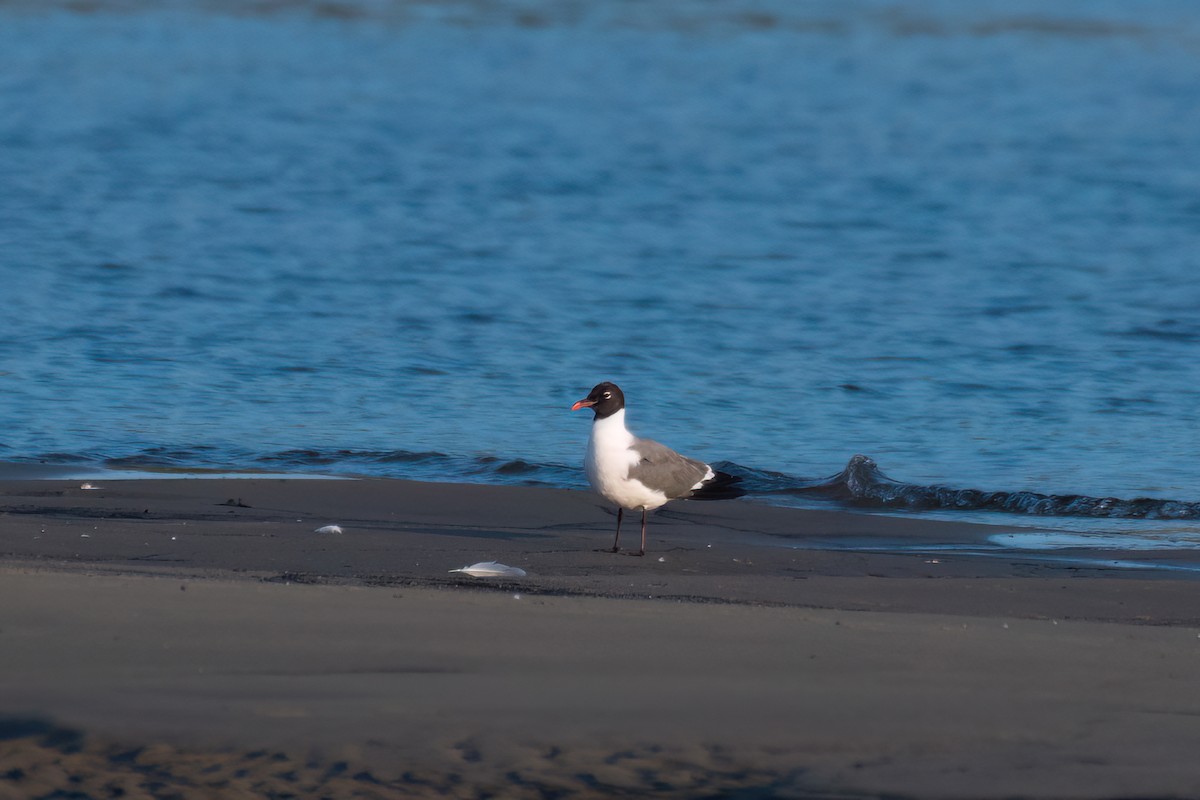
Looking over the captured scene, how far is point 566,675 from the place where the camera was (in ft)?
15.8

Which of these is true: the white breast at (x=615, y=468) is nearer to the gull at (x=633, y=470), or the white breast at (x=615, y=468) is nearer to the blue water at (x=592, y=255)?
the gull at (x=633, y=470)

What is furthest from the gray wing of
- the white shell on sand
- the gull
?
the white shell on sand

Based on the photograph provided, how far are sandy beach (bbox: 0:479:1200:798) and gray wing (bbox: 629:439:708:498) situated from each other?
57cm

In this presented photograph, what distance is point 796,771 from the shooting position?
4.17m

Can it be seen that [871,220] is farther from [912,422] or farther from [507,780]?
[507,780]

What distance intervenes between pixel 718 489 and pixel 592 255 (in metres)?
8.86

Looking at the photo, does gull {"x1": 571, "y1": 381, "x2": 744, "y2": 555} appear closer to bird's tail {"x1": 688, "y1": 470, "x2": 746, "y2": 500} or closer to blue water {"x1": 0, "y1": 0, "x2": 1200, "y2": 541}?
bird's tail {"x1": 688, "y1": 470, "x2": 746, "y2": 500}

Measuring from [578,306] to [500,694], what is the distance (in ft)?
32.4

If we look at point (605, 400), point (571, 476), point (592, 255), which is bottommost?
point (605, 400)

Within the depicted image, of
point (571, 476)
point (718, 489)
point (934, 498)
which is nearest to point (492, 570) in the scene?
point (718, 489)

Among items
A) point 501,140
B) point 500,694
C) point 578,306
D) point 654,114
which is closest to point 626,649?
point 500,694

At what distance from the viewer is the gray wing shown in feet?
24.7

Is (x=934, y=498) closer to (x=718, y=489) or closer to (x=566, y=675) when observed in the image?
(x=718, y=489)

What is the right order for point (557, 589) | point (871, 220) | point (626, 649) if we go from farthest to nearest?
point (871, 220)
point (557, 589)
point (626, 649)
